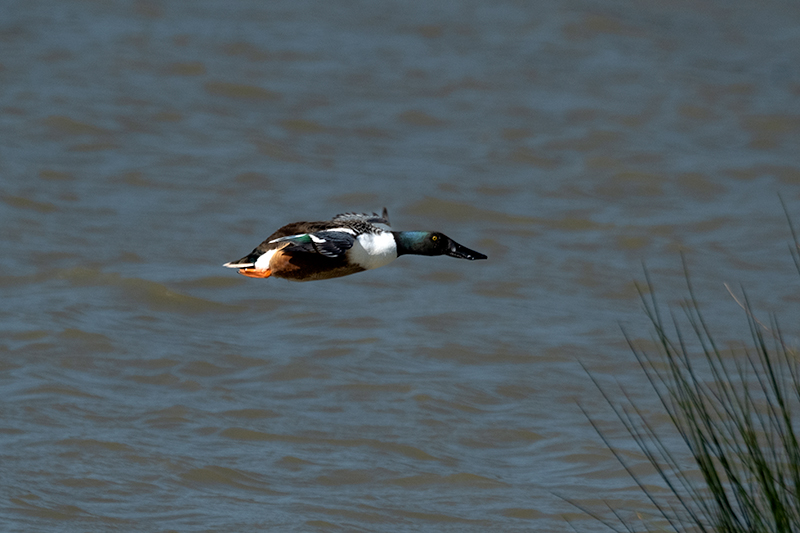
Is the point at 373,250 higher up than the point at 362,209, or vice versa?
the point at 362,209

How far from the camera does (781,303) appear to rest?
875cm

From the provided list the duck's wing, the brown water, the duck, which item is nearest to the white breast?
the duck

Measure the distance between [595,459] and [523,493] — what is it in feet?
2.00

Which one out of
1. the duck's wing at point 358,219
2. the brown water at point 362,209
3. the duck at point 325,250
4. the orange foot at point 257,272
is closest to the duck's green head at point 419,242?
the duck at point 325,250

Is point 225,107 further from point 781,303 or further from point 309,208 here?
point 781,303

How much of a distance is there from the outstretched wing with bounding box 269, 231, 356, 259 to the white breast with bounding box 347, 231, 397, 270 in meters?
0.02

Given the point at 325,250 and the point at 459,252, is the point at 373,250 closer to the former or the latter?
the point at 325,250

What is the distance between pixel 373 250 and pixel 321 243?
15cm

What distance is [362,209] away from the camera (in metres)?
9.60

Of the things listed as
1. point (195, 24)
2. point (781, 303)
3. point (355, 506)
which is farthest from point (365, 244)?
point (195, 24)

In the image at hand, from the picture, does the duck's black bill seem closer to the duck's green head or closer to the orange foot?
the duck's green head

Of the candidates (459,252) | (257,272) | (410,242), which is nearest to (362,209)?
(459,252)

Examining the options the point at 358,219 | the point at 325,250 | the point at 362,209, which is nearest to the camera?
the point at 325,250

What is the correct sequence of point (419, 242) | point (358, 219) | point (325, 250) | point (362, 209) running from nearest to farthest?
1. point (325, 250)
2. point (419, 242)
3. point (358, 219)
4. point (362, 209)
